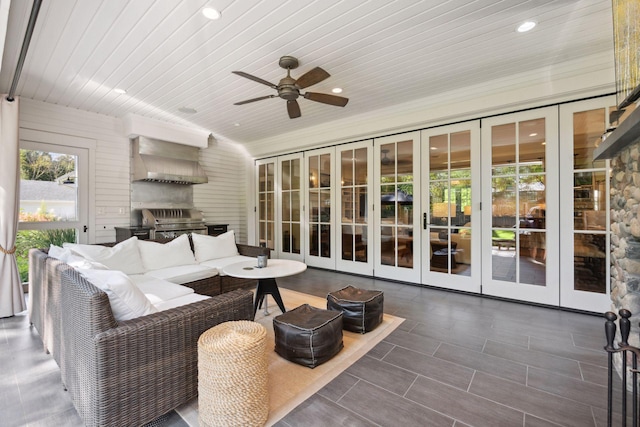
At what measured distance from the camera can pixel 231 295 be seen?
208 centimetres

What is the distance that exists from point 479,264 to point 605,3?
2931 millimetres

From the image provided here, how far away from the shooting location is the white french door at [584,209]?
3215mm

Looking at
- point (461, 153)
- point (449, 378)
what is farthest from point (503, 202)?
point (449, 378)

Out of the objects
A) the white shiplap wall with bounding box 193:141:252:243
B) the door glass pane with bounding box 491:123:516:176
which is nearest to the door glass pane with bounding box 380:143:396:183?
the door glass pane with bounding box 491:123:516:176

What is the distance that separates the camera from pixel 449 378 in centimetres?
211

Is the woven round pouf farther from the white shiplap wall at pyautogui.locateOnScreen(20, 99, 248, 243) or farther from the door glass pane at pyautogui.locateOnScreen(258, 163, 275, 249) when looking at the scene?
the door glass pane at pyautogui.locateOnScreen(258, 163, 275, 249)

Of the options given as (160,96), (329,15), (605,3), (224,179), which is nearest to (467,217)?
A: (605,3)

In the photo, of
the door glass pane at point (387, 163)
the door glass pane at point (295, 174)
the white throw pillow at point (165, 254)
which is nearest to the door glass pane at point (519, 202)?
the door glass pane at point (387, 163)

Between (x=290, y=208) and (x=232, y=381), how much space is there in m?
4.93

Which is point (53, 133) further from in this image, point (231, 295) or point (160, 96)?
point (231, 295)

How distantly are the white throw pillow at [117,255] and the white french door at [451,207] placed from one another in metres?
3.98

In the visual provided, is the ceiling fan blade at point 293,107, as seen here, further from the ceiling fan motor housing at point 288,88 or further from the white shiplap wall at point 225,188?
the white shiplap wall at point 225,188

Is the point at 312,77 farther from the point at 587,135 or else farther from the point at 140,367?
the point at 587,135

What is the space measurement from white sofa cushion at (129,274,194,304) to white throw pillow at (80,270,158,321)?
643 mm
